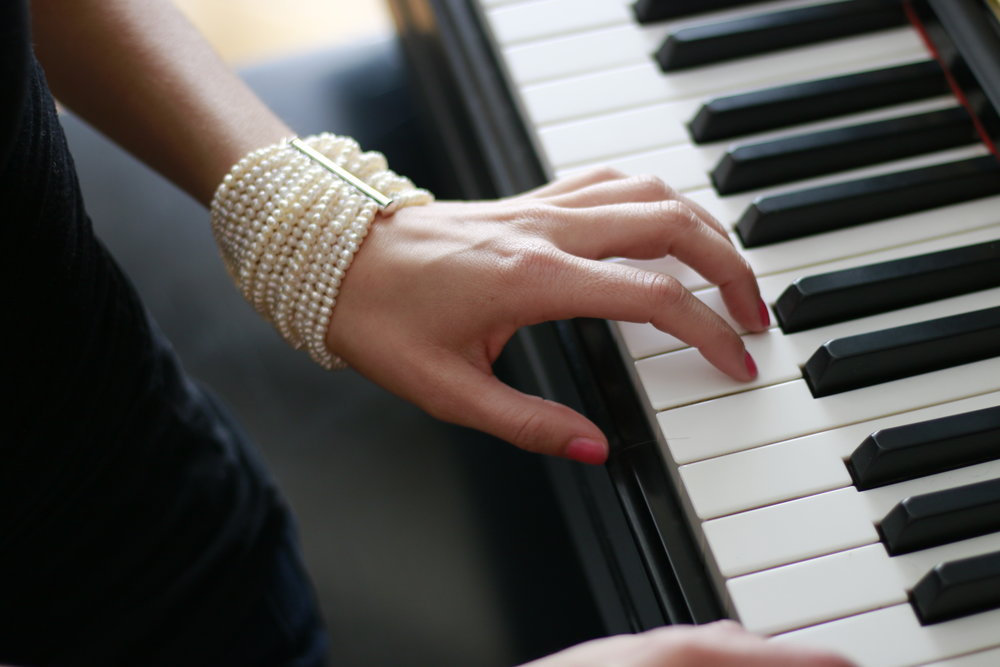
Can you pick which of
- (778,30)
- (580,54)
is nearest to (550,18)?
(580,54)

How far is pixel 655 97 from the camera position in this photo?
853 mm

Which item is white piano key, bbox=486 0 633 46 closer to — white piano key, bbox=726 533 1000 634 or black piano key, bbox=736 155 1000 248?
black piano key, bbox=736 155 1000 248

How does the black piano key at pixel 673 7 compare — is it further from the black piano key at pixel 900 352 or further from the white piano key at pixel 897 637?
the white piano key at pixel 897 637

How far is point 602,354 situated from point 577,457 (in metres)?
0.10

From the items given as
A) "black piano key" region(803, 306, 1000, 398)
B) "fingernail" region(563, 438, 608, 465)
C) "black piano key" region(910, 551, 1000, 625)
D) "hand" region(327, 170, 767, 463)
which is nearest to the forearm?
"hand" region(327, 170, 767, 463)

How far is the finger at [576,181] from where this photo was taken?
0.77m

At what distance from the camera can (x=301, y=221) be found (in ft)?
2.47

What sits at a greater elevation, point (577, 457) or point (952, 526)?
point (577, 457)

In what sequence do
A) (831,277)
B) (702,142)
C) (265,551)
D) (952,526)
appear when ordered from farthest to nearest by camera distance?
(265,551)
(702,142)
(831,277)
(952,526)

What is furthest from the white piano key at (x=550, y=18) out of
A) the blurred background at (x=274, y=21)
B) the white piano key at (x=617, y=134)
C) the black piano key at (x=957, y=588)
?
the blurred background at (x=274, y=21)

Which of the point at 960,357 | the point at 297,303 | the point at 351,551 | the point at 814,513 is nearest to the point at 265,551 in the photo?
the point at 351,551

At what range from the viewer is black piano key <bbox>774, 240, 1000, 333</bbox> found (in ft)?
2.34

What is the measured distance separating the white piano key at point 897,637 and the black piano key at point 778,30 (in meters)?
0.51

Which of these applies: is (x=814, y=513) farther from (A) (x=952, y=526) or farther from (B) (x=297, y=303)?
(B) (x=297, y=303)
